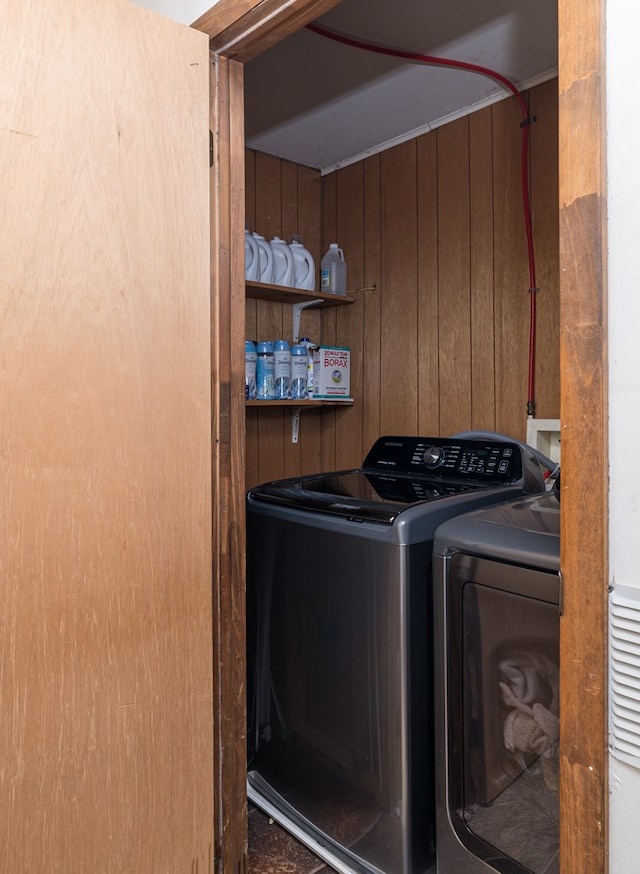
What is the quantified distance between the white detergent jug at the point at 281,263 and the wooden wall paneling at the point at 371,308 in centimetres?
35

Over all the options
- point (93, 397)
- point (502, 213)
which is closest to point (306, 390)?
point (502, 213)

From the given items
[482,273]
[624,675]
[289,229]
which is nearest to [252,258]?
[289,229]

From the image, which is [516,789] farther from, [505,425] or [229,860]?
[505,425]

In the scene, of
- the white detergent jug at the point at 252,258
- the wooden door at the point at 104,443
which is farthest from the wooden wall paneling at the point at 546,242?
the wooden door at the point at 104,443

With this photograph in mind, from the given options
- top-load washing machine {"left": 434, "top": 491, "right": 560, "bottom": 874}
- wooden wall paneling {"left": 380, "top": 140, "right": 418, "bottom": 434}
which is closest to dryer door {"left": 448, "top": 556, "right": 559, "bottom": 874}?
top-load washing machine {"left": 434, "top": 491, "right": 560, "bottom": 874}

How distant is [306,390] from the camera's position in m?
2.75

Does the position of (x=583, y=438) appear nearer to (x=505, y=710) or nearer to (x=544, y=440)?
→ (x=505, y=710)

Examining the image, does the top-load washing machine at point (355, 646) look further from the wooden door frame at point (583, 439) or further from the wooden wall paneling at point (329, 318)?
the wooden wall paneling at point (329, 318)

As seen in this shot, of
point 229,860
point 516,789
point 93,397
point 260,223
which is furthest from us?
point 260,223

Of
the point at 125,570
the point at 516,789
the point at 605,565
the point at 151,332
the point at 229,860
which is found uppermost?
the point at 151,332

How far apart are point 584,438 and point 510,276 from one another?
1590mm

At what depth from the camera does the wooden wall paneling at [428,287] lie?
2490mm

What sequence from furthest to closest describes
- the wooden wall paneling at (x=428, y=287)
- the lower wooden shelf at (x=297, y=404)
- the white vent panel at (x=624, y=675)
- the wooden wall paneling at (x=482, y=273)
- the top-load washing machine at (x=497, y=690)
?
1. the lower wooden shelf at (x=297, y=404)
2. the wooden wall paneling at (x=428, y=287)
3. the wooden wall paneling at (x=482, y=273)
4. the top-load washing machine at (x=497, y=690)
5. the white vent panel at (x=624, y=675)

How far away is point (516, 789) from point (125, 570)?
95cm
